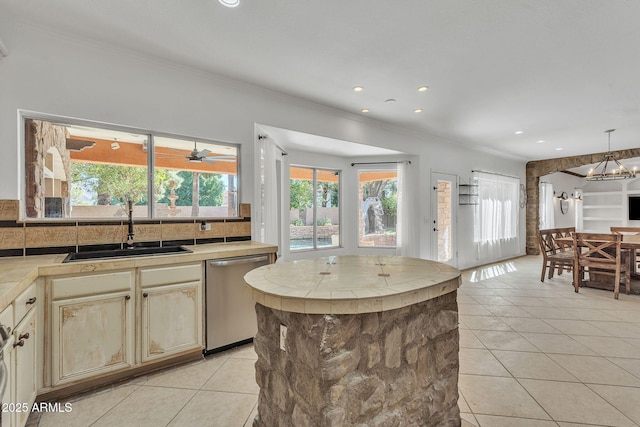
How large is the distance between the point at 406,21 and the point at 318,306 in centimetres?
208

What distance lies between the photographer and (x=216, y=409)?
1.84 meters

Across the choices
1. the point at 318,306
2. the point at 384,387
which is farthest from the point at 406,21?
the point at 384,387

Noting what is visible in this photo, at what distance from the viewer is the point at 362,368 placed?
1.31m

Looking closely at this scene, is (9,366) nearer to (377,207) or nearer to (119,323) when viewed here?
(119,323)

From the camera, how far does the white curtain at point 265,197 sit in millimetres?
3256

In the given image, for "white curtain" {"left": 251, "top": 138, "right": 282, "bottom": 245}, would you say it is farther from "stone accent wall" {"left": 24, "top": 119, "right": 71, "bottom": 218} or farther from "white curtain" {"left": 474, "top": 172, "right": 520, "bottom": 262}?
"white curtain" {"left": 474, "top": 172, "right": 520, "bottom": 262}

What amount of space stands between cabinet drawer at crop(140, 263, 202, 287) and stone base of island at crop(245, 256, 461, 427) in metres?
0.92

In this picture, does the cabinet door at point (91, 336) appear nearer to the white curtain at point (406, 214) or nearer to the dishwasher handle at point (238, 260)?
the dishwasher handle at point (238, 260)

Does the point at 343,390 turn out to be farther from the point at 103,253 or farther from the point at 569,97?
the point at 569,97

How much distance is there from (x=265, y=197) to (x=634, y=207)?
1138 centimetres

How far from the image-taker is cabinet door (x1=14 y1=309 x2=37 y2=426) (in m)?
1.46

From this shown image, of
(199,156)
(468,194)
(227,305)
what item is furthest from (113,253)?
(468,194)

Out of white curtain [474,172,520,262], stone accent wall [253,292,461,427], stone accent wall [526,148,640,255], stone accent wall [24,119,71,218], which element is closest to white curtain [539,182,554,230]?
stone accent wall [526,148,640,255]

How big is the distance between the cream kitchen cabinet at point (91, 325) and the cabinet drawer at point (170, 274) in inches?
3.4
